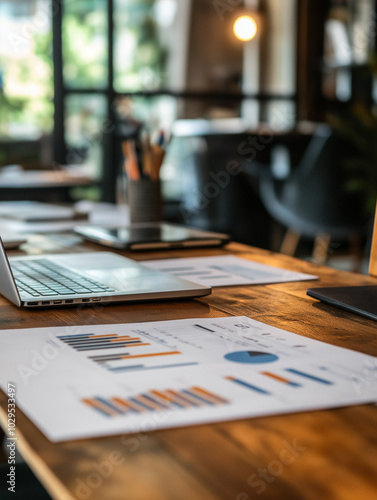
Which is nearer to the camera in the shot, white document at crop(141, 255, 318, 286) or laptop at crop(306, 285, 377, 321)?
laptop at crop(306, 285, 377, 321)

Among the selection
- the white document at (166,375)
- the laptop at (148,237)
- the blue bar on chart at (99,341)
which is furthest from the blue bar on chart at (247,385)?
the laptop at (148,237)

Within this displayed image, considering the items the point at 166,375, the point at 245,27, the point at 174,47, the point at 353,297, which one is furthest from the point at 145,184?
the point at 174,47

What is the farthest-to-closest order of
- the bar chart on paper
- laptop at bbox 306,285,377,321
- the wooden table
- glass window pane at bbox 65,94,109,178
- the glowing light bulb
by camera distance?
glass window pane at bbox 65,94,109,178 → the glowing light bulb → laptop at bbox 306,285,377,321 → the bar chart on paper → the wooden table

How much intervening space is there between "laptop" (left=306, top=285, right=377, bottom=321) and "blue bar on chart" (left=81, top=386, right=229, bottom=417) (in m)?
0.34

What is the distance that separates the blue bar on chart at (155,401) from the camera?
1.70ft

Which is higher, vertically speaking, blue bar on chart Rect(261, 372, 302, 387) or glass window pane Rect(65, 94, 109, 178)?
glass window pane Rect(65, 94, 109, 178)

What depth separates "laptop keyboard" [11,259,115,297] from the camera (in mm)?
919

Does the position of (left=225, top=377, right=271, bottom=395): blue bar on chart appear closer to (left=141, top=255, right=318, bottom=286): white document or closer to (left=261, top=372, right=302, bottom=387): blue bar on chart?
(left=261, top=372, right=302, bottom=387): blue bar on chart

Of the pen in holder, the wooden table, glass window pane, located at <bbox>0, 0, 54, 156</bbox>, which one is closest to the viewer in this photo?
the wooden table

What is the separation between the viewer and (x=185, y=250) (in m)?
1.42

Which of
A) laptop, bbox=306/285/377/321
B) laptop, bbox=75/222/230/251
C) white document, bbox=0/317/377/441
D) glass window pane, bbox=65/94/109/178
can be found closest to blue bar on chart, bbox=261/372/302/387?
white document, bbox=0/317/377/441

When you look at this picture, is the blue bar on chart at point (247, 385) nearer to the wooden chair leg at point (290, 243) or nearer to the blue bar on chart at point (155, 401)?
the blue bar on chart at point (155, 401)

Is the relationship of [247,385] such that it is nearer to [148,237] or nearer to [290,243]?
[148,237]

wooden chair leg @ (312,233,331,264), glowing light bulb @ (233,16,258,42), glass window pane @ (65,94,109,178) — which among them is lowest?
wooden chair leg @ (312,233,331,264)
